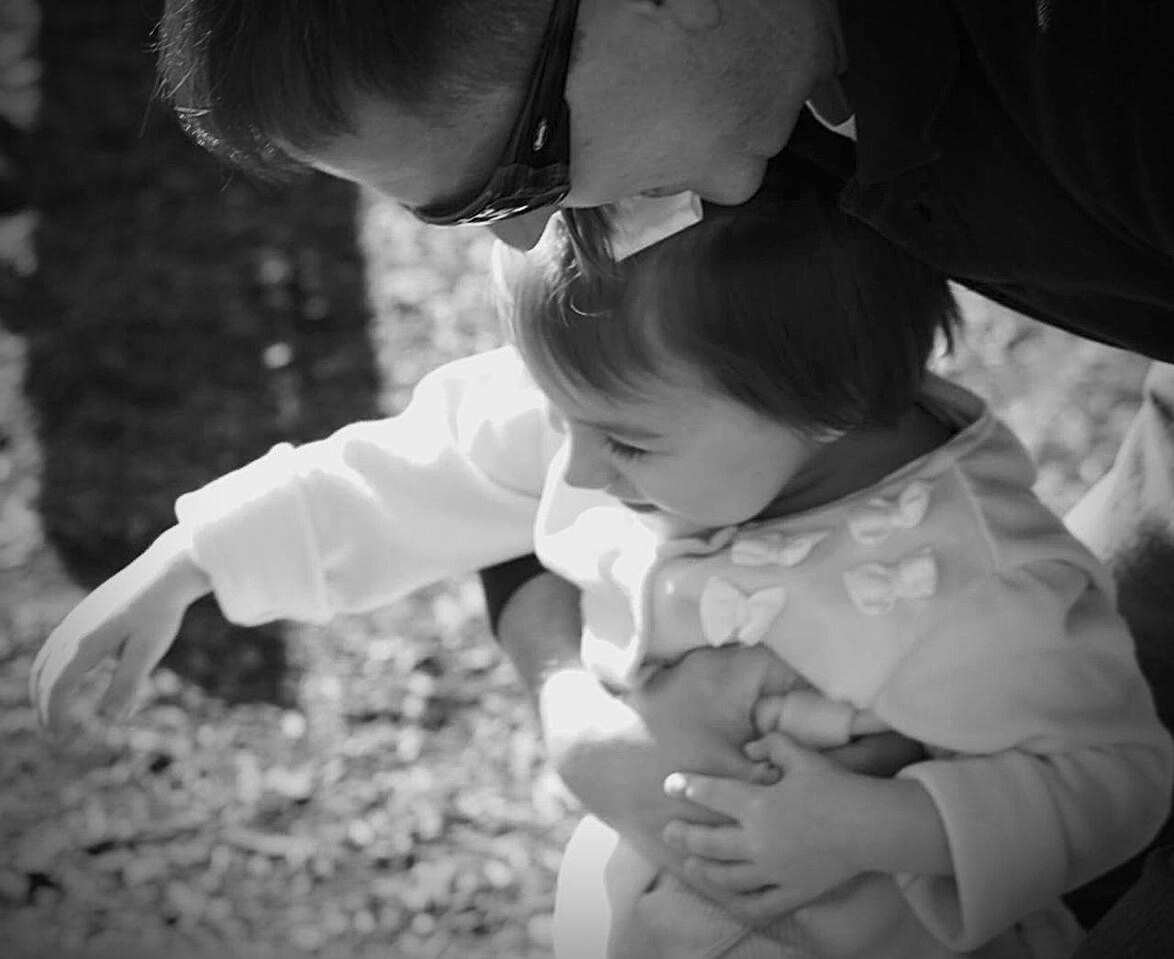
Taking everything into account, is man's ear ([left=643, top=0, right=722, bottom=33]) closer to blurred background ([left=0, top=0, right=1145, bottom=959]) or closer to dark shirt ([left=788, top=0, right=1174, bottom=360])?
dark shirt ([left=788, top=0, right=1174, bottom=360])

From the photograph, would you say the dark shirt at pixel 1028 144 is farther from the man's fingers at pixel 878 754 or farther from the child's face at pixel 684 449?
the man's fingers at pixel 878 754

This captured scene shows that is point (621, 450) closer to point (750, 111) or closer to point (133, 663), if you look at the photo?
point (750, 111)

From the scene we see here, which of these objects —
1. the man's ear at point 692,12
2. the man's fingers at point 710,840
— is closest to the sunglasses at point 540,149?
the man's ear at point 692,12

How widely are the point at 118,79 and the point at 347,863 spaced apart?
3.19 meters

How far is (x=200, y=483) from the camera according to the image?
395cm

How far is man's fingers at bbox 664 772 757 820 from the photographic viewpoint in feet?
6.92

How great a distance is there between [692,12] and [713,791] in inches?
38.6

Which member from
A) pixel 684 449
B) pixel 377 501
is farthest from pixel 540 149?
pixel 377 501

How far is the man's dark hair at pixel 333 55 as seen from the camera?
5.10ft

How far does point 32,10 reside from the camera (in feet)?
18.4

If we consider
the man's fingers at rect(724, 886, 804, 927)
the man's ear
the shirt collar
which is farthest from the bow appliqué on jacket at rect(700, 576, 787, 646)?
the man's ear

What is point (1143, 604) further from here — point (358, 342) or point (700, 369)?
point (358, 342)

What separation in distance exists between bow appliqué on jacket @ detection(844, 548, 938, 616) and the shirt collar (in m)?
0.55

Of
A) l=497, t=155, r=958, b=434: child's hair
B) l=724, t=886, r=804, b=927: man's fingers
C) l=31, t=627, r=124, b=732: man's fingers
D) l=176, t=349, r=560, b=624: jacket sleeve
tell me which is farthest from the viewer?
l=176, t=349, r=560, b=624: jacket sleeve
